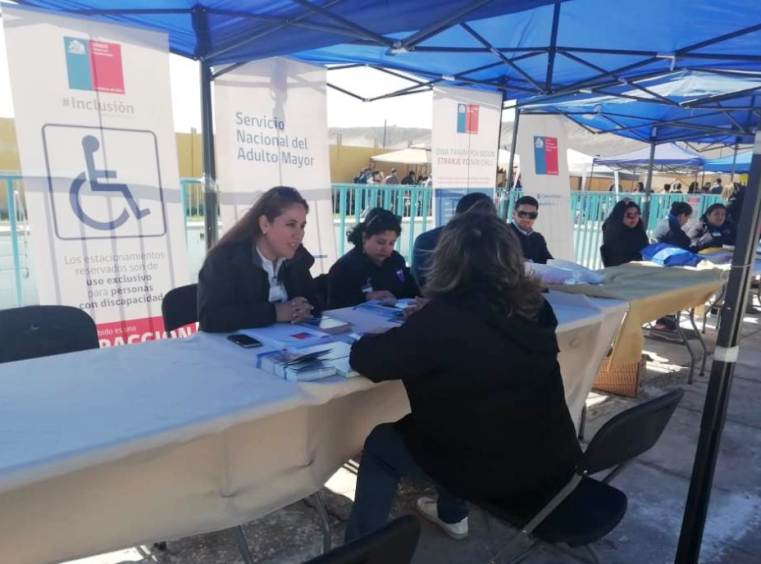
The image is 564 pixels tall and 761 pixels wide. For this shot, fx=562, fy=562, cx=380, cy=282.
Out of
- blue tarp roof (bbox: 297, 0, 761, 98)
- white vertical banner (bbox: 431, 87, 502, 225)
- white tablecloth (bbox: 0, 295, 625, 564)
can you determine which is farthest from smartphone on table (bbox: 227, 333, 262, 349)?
white vertical banner (bbox: 431, 87, 502, 225)

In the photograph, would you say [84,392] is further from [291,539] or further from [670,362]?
[670,362]

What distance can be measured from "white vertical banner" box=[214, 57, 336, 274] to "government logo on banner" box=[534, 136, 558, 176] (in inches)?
127

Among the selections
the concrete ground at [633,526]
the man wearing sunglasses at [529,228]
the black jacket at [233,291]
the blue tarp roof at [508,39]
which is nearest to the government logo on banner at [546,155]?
the blue tarp roof at [508,39]

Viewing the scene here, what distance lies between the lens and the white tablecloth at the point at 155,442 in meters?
1.27

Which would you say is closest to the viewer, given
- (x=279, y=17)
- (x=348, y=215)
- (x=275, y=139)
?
(x=279, y=17)

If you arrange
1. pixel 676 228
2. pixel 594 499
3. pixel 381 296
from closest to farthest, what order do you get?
pixel 594 499, pixel 381 296, pixel 676 228

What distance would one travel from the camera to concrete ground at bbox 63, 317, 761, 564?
2078 millimetres

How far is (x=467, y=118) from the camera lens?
5.36 m

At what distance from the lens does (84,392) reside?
1.50m

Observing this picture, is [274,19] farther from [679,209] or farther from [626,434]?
[679,209]

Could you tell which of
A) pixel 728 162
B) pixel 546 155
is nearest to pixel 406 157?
pixel 728 162

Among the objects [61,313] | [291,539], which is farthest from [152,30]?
[291,539]

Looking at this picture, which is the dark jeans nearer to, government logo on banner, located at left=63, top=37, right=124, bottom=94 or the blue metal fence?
government logo on banner, located at left=63, top=37, right=124, bottom=94

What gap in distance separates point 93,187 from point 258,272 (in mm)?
1470
